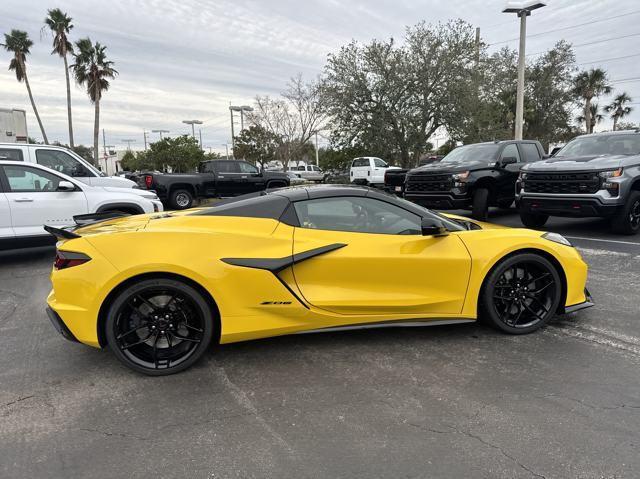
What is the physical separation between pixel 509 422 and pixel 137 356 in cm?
251

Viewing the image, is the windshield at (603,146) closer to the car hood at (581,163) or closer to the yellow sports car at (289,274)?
the car hood at (581,163)

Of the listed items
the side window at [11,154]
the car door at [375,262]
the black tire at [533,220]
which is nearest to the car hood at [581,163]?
the black tire at [533,220]

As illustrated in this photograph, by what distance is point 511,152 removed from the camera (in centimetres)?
1066

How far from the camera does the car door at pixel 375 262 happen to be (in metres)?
3.44

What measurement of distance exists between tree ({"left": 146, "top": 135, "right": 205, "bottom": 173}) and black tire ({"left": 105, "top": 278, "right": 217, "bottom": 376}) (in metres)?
53.1

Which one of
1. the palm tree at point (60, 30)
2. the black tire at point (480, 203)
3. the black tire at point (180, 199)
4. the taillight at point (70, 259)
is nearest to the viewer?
the taillight at point (70, 259)

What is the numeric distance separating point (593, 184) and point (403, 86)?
16.0 m

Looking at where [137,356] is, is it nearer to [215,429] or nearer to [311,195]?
[215,429]

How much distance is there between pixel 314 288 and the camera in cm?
343

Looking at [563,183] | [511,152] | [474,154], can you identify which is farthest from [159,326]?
[511,152]

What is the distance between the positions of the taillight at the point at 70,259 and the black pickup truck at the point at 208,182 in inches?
490

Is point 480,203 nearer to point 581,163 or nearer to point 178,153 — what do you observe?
point 581,163

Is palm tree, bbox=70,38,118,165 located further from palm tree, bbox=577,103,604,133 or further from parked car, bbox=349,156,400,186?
palm tree, bbox=577,103,604,133

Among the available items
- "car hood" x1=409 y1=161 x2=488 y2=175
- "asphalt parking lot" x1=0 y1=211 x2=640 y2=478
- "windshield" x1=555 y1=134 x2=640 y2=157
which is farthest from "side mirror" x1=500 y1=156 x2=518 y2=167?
"asphalt parking lot" x1=0 y1=211 x2=640 y2=478
